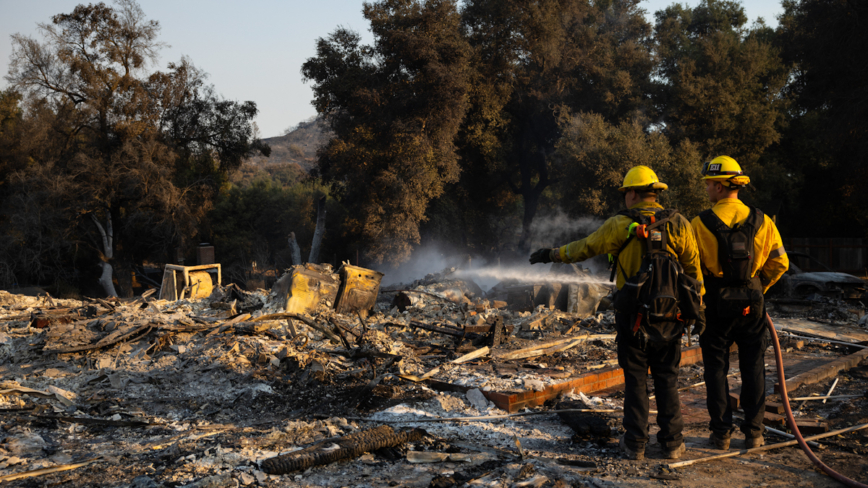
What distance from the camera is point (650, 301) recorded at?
352cm

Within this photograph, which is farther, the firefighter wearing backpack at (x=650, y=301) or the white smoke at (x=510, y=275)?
the white smoke at (x=510, y=275)

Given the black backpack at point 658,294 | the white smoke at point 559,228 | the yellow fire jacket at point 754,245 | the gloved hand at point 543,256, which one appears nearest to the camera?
the black backpack at point 658,294

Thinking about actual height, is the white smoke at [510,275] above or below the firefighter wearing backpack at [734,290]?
below

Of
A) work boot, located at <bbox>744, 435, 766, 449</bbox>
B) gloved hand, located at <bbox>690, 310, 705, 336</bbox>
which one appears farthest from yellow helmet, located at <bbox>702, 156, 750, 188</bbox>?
work boot, located at <bbox>744, 435, 766, 449</bbox>

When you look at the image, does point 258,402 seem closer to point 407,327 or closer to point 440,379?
point 440,379

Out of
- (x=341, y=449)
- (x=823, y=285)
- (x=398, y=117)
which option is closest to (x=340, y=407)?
(x=341, y=449)

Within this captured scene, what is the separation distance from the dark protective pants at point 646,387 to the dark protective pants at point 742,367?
0.39 metres

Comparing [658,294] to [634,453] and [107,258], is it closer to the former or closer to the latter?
[634,453]

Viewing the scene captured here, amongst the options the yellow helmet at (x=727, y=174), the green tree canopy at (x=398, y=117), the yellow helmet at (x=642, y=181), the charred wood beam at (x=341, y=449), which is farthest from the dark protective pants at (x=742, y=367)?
the green tree canopy at (x=398, y=117)

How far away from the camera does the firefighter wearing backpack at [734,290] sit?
381 centimetres

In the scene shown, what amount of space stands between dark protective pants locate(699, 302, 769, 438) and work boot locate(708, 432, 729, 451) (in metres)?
0.02

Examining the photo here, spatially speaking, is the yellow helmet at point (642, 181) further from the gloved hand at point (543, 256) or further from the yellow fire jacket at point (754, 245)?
the gloved hand at point (543, 256)

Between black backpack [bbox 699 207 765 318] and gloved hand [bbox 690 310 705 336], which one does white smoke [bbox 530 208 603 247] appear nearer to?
black backpack [bbox 699 207 765 318]

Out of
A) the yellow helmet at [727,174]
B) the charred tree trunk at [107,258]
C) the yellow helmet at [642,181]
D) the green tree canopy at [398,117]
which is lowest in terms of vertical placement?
the charred tree trunk at [107,258]
